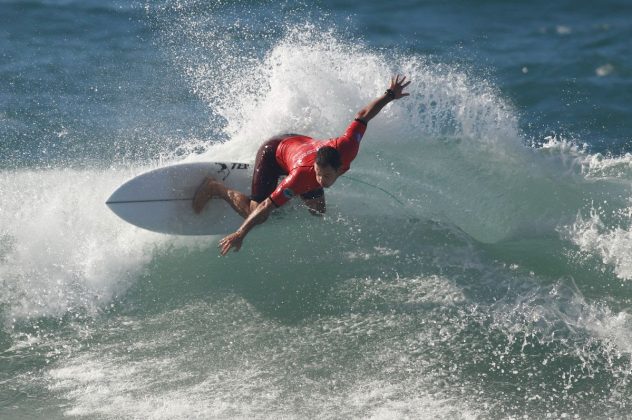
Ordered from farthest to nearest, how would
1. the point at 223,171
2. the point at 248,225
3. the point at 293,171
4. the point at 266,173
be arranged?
the point at 223,171 < the point at 266,173 < the point at 293,171 < the point at 248,225

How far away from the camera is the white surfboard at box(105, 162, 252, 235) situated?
6.94m

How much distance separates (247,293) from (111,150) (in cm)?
359

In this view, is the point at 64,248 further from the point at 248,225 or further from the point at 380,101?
the point at 380,101

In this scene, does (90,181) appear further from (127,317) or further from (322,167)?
(322,167)

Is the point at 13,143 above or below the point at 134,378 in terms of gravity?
above

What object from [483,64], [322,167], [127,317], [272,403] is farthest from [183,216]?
[483,64]

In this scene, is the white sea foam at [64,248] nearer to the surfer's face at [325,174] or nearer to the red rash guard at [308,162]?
the red rash guard at [308,162]

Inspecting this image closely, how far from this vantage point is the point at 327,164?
5.83 m

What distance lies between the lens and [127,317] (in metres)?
6.27

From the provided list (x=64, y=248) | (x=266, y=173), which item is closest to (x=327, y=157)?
(x=266, y=173)

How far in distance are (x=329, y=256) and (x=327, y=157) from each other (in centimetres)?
135

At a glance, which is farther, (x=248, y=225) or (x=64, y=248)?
(x=64, y=248)

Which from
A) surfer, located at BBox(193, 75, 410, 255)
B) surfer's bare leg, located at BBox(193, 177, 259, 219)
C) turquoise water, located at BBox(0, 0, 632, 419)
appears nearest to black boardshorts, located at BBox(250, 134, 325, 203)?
surfer, located at BBox(193, 75, 410, 255)

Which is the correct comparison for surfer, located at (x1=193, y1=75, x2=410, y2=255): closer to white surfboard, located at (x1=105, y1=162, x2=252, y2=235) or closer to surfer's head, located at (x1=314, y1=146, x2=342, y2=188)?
surfer's head, located at (x1=314, y1=146, x2=342, y2=188)
